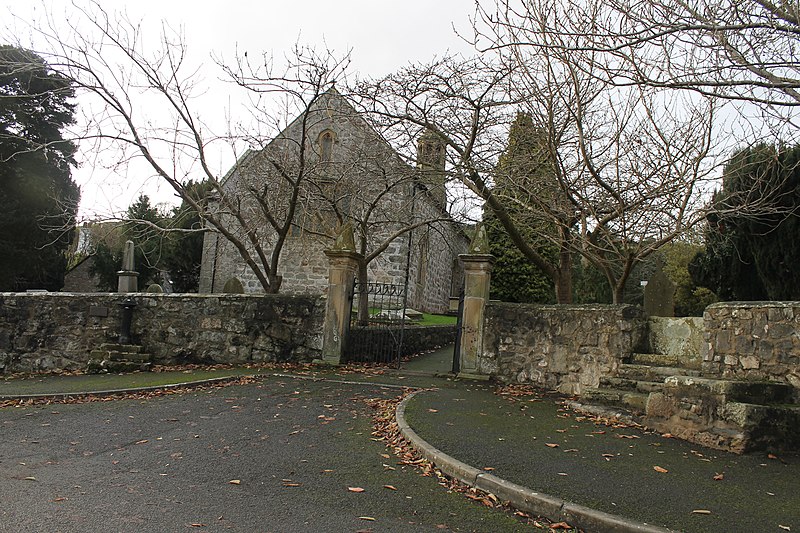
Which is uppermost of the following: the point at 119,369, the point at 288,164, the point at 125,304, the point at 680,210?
the point at 288,164

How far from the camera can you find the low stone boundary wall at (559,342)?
8.25 m

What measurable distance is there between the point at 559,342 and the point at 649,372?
5.83ft

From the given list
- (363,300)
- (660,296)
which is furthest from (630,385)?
(363,300)

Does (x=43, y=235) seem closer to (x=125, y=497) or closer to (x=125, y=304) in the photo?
(x=125, y=304)

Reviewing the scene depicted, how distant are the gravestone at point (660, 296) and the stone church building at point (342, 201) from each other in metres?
4.81

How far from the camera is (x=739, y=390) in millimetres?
5707

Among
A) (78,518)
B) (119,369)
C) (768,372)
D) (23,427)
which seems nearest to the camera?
(78,518)

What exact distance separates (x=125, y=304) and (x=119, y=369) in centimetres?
147

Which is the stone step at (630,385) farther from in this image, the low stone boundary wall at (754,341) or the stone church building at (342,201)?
the stone church building at (342,201)

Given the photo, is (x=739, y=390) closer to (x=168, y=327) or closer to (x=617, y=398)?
(x=617, y=398)

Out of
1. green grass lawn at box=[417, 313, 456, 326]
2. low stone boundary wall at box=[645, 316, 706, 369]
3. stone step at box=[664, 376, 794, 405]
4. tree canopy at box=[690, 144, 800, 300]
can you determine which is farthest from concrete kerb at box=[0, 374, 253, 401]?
tree canopy at box=[690, 144, 800, 300]

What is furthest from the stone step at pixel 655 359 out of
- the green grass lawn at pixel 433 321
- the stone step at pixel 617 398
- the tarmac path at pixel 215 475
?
the green grass lawn at pixel 433 321

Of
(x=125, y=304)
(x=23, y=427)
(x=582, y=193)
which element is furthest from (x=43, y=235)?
(x=582, y=193)

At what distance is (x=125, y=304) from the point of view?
40.4ft
